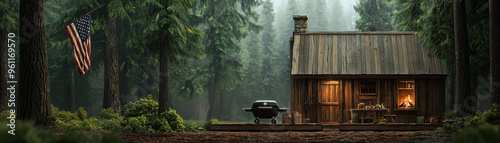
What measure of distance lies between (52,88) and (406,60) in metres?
28.9

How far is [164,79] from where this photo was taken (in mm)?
18281

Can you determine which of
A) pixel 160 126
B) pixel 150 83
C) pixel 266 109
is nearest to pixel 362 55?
pixel 266 109

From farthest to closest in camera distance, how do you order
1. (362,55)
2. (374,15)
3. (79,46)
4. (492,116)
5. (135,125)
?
(374,15), (362,55), (135,125), (79,46), (492,116)

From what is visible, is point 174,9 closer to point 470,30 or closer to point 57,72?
point 470,30

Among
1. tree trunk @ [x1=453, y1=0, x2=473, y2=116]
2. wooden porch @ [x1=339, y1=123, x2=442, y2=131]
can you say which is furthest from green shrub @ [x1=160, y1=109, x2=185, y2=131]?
tree trunk @ [x1=453, y1=0, x2=473, y2=116]

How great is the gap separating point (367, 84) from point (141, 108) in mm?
9081

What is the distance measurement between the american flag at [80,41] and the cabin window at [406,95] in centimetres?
1230

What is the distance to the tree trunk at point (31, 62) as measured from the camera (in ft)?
45.7

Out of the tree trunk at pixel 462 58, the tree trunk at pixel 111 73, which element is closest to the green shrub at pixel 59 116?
the tree trunk at pixel 111 73

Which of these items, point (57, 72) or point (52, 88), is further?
point (52, 88)

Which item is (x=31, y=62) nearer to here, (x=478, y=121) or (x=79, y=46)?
(x=79, y=46)

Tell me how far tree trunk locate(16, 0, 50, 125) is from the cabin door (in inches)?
424

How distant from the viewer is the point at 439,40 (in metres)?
19.3

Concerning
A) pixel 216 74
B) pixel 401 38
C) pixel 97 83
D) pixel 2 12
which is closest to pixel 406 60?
pixel 401 38
